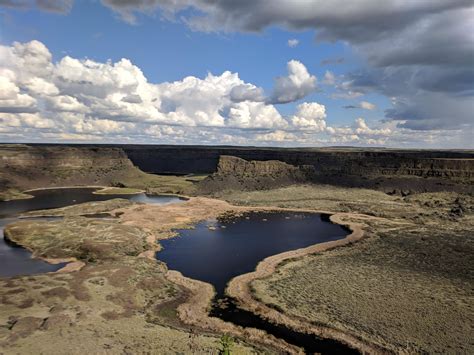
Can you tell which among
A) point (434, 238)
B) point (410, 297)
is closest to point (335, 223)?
point (434, 238)

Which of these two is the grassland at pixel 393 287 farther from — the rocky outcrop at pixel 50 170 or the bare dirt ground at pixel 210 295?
the rocky outcrop at pixel 50 170

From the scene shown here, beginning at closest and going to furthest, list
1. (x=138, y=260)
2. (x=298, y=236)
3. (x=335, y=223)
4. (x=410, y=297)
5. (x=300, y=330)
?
(x=300, y=330) → (x=410, y=297) → (x=138, y=260) → (x=298, y=236) → (x=335, y=223)

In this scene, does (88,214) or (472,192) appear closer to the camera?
(88,214)

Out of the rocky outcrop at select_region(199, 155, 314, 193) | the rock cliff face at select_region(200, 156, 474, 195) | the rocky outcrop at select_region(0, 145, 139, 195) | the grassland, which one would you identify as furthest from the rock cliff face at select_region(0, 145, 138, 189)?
the grassland

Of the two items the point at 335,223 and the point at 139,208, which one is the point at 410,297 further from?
the point at 139,208

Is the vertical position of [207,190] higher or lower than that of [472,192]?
lower

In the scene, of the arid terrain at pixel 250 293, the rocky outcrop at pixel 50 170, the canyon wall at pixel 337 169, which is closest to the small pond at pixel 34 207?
the arid terrain at pixel 250 293

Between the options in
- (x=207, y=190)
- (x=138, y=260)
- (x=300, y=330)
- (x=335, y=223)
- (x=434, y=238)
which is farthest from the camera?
(x=207, y=190)

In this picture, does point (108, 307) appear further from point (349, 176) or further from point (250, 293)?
point (349, 176)
